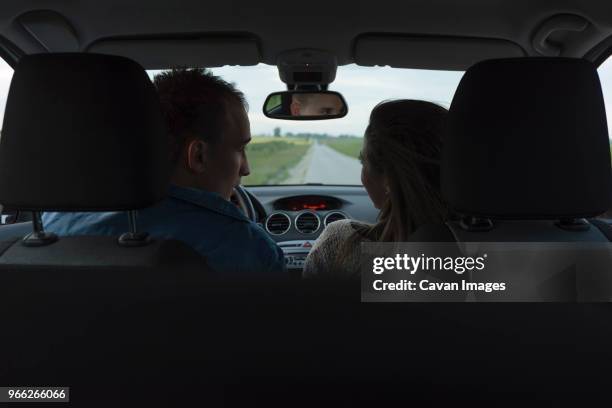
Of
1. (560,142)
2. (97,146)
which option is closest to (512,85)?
(560,142)

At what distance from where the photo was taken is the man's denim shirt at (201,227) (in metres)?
1.73

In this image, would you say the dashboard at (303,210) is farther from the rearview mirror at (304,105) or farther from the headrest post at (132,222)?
the headrest post at (132,222)

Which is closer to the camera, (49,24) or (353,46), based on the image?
(49,24)

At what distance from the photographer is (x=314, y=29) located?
123 inches

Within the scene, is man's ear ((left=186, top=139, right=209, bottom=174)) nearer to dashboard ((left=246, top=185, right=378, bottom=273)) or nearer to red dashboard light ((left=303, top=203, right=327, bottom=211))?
dashboard ((left=246, top=185, right=378, bottom=273))

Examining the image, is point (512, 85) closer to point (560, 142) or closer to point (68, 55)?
point (560, 142)

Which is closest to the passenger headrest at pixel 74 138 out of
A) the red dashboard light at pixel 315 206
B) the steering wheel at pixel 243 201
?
the steering wheel at pixel 243 201

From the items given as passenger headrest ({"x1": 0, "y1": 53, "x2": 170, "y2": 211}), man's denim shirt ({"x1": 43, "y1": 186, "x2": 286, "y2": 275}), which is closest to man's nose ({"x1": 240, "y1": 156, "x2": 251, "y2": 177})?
man's denim shirt ({"x1": 43, "y1": 186, "x2": 286, "y2": 275})

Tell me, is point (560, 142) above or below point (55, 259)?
above

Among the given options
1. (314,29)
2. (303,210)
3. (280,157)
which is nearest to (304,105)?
(314,29)

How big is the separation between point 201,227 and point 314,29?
67.3 inches

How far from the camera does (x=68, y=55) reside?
4.86ft

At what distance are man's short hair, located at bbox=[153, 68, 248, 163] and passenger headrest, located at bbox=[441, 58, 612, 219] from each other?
0.86 metres

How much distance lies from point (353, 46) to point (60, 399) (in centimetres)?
273
